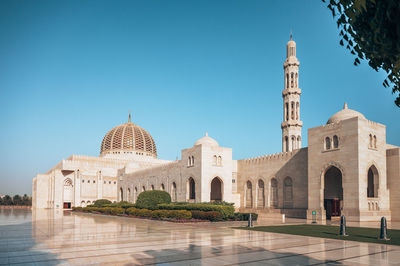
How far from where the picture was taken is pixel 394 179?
84.8ft

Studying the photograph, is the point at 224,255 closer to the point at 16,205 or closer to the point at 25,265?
the point at 25,265

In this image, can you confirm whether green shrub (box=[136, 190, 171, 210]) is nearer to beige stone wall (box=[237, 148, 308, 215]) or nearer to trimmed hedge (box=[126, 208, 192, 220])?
trimmed hedge (box=[126, 208, 192, 220])

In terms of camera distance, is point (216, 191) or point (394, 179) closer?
point (394, 179)

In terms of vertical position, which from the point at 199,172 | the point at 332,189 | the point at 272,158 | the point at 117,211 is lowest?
the point at 117,211

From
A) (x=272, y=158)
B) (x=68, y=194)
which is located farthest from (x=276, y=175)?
(x=68, y=194)

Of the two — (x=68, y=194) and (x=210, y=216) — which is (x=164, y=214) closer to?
(x=210, y=216)

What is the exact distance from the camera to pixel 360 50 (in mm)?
5199

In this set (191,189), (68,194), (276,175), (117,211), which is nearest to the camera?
(117,211)

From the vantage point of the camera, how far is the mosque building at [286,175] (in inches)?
972

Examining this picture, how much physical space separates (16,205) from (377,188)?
55987 mm

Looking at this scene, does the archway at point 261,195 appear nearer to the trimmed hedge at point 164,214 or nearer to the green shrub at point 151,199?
the green shrub at point 151,199

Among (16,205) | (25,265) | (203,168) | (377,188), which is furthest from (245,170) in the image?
(16,205)

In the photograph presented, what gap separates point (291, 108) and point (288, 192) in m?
10.9

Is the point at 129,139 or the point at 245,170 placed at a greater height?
the point at 129,139
